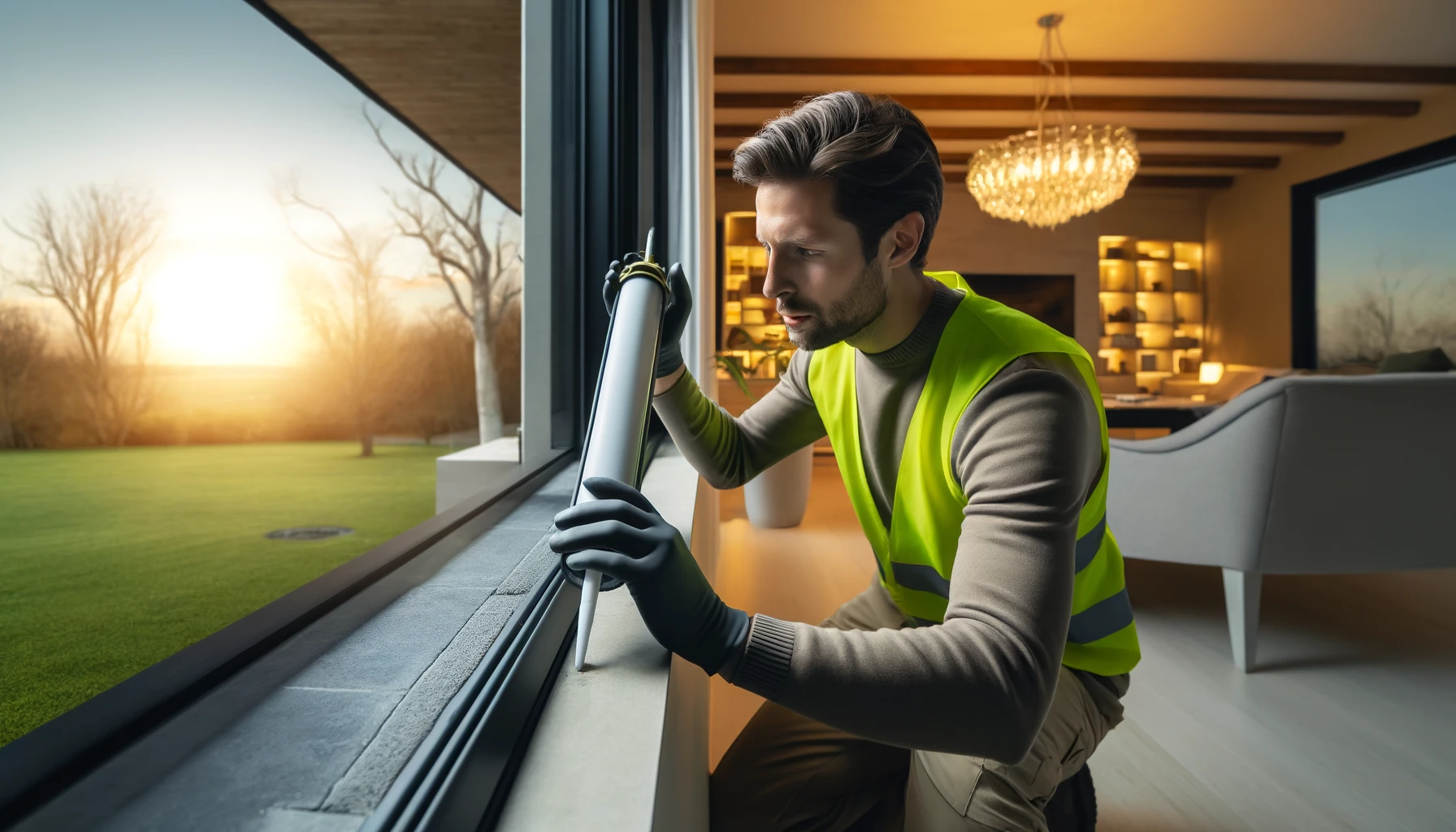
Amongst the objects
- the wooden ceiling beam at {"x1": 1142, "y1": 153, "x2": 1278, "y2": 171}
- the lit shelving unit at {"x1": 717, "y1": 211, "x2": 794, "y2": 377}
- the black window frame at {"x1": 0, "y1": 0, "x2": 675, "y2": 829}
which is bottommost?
the black window frame at {"x1": 0, "y1": 0, "x2": 675, "y2": 829}

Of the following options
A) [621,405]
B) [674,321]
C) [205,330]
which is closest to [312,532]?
[205,330]

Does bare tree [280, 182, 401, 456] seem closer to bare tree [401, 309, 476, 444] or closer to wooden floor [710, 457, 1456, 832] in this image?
bare tree [401, 309, 476, 444]

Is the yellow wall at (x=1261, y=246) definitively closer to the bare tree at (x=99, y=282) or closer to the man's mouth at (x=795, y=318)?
the man's mouth at (x=795, y=318)

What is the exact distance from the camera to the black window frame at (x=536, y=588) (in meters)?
0.36

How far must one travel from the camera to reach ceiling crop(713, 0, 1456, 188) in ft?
14.1

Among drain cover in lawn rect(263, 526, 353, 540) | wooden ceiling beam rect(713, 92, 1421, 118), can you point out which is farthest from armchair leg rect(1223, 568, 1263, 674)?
wooden ceiling beam rect(713, 92, 1421, 118)

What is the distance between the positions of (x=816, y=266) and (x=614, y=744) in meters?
0.65

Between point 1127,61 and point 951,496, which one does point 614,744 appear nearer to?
point 951,496

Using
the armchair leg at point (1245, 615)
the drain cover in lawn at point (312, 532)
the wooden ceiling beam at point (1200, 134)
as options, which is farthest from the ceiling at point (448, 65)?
the wooden ceiling beam at point (1200, 134)

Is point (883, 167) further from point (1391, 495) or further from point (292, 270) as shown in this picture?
point (1391, 495)

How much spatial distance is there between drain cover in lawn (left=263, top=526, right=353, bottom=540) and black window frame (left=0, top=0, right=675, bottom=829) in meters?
0.77

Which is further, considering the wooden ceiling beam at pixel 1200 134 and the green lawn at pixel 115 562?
the wooden ceiling beam at pixel 1200 134

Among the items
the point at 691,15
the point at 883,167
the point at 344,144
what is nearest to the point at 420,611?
the point at 883,167

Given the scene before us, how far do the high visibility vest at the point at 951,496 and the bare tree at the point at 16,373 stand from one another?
2.70 ft
